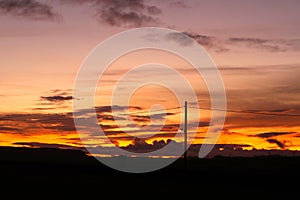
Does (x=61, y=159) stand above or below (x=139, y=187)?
above

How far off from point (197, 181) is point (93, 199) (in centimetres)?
1629

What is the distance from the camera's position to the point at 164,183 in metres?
44.8

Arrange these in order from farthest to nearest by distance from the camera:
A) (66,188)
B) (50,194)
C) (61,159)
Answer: (61,159), (66,188), (50,194)

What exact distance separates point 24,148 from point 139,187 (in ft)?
332

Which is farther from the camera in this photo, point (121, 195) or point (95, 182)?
point (95, 182)

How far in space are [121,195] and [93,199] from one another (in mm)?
2949

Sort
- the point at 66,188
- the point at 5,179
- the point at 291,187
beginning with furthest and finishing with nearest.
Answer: the point at 5,179 → the point at 291,187 → the point at 66,188

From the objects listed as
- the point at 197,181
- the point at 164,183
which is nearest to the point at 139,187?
the point at 164,183

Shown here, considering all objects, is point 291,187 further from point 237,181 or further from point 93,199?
point 93,199

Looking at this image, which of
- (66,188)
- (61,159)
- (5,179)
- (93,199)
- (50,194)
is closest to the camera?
(93,199)

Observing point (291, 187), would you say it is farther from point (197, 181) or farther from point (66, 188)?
point (66, 188)

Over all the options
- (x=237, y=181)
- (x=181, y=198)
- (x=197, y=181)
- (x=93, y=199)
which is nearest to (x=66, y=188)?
(x=93, y=199)

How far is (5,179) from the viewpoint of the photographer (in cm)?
4678

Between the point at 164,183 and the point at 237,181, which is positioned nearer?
the point at 164,183
